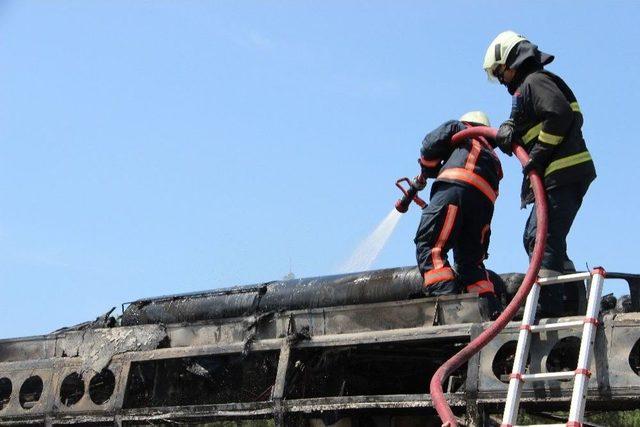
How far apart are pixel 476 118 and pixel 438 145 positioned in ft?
1.56

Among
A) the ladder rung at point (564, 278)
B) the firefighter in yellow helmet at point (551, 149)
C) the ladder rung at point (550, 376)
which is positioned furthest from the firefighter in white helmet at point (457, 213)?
the ladder rung at point (550, 376)

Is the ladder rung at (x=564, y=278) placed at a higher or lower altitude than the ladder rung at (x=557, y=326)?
higher

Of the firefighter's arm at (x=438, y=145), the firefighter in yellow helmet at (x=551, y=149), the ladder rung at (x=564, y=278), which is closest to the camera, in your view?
the ladder rung at (x=564, y=278)

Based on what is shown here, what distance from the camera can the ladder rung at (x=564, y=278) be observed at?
6.15m

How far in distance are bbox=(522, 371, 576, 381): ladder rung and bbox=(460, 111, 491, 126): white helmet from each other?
242 centimetres

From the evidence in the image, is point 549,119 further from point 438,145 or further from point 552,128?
point 438,145

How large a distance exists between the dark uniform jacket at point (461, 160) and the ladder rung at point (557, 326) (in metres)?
1.51

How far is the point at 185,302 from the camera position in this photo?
8469 millimetres

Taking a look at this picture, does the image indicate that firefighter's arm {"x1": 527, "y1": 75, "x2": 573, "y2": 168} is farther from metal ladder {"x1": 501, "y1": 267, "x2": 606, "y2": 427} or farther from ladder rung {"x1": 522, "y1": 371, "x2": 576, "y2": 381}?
ladder rung {"x1": 522, "y1": 371, "x2": 576, "y2": 381}

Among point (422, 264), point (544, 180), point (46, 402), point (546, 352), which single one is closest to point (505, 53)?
point (544, 180)

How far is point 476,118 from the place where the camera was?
7852mm

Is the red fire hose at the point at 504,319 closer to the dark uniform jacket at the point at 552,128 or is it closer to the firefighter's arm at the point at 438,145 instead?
the dark uniform jacket at the point at 552,128

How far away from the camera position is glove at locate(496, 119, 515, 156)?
680 cm

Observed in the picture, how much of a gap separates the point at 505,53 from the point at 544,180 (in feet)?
2.92
